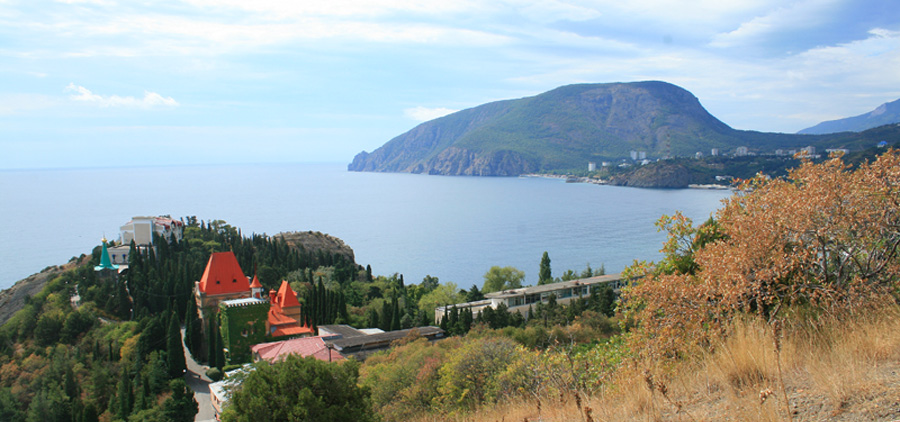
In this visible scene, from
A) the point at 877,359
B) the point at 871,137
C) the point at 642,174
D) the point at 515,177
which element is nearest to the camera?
the point at 877,359

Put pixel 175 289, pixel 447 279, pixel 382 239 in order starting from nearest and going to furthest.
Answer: pixel 175 289
pixel 447 279
pixel 382 239

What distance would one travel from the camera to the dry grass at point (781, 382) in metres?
Result: 3.65

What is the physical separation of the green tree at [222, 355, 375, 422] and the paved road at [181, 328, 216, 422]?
10446mm

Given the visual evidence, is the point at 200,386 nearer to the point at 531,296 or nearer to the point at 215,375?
the point at 215,375

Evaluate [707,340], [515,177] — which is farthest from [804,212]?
[515,177]

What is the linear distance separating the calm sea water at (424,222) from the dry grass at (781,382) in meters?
30.6

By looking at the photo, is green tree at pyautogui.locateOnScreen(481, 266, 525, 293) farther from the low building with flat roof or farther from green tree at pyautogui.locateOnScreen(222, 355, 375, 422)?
green tree at pyautogui.locateOnScreen(222, 355, 375, 422)

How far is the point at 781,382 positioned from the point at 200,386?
2567 cm

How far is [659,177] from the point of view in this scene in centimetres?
13488

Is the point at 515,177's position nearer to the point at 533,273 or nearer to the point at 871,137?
the point at 871,137

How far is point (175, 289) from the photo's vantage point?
106 ft

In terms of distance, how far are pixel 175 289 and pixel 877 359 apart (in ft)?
110

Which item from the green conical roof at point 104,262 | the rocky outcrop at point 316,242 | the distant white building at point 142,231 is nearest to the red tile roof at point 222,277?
the green conical roof at point 104,262

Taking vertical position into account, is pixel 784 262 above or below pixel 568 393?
above
